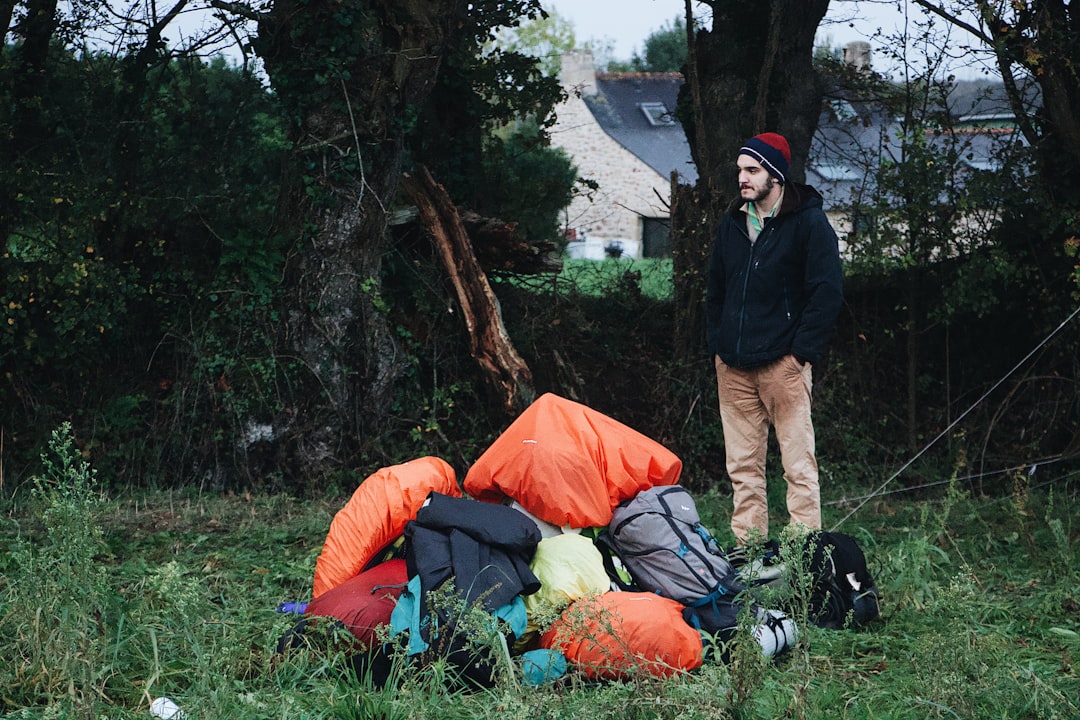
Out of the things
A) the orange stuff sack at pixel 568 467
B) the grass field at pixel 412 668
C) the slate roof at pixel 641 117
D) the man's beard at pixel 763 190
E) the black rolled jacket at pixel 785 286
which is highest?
the slate roof at pixel 641 117

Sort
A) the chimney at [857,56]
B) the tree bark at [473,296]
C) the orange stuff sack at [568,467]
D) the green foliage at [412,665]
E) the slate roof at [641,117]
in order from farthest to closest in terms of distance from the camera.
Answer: the slate roof at [641,117] → the chimney at [857,56] → the tree bark at [473,296] → the orange stuff sack at [568,467] → the green foliage at [412,665]

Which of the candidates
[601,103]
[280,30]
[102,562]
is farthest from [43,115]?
[601,103]

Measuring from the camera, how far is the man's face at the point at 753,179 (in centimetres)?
557

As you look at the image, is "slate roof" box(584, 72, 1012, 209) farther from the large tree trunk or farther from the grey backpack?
the grey backpack

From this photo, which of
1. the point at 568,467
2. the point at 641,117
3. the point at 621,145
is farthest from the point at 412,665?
the point at 641,117

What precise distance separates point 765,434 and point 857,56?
462 centimetres

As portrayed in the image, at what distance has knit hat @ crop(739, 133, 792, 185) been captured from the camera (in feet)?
18.2

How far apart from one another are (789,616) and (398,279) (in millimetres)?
5257

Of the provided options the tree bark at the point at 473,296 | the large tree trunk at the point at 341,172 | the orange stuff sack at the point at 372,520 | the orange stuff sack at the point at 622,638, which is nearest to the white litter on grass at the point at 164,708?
the orange stuff sack at the point at 372,520

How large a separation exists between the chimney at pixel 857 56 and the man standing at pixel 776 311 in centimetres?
386

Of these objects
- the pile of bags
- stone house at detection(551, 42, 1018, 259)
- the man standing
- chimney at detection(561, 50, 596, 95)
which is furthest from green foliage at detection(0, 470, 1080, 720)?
chimney at detection(561, 50, 596, 95)

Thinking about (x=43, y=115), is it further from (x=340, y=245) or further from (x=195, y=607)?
(x=195, y=607)

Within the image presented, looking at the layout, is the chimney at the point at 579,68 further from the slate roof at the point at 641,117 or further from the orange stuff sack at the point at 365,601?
the orange stuff sack at the point at 365,601

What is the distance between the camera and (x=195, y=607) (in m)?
3.95
